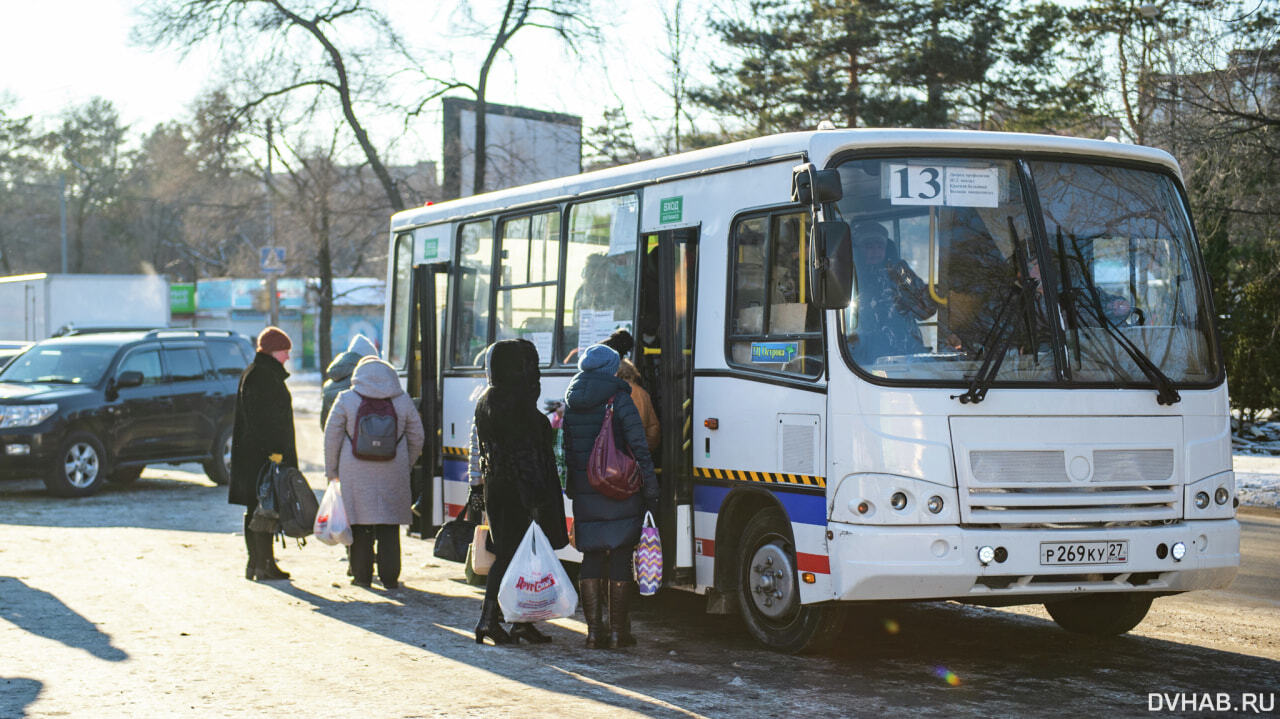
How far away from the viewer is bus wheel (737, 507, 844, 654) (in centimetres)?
804

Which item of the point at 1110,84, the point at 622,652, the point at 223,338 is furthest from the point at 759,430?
the point at 1110,84

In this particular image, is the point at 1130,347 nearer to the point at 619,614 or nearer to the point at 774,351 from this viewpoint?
A: the point at 774,351

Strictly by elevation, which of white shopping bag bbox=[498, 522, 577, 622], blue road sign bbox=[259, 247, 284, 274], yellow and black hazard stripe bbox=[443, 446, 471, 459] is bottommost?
white shopping bag bbox=[498, 522, 577, 622]

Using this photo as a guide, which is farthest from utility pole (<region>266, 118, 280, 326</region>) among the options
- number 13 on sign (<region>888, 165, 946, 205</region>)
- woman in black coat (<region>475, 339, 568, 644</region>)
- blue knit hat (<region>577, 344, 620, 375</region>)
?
number 13 on sign (<region>888, 165, 946, 205</region>)

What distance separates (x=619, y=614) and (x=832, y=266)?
2.44 meters

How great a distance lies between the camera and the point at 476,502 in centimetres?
898

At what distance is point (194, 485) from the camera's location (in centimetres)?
2059

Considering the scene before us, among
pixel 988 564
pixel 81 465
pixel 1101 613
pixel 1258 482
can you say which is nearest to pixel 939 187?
Answer: pixel 988 564

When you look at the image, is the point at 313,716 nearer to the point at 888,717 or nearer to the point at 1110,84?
the point at 888,717

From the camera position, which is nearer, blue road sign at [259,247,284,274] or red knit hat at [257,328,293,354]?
red knit hat at [257,328,293,354]

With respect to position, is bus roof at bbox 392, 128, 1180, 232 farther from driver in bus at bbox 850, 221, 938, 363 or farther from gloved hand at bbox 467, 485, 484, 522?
gloved hand at bbox 467, 485, 484, 522

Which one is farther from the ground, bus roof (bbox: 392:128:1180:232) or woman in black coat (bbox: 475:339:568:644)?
bus roof (bbox: 392:128:1180:232)

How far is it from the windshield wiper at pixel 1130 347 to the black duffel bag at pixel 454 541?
4792 mm

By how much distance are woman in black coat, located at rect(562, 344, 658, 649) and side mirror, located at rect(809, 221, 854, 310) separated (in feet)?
4.50
